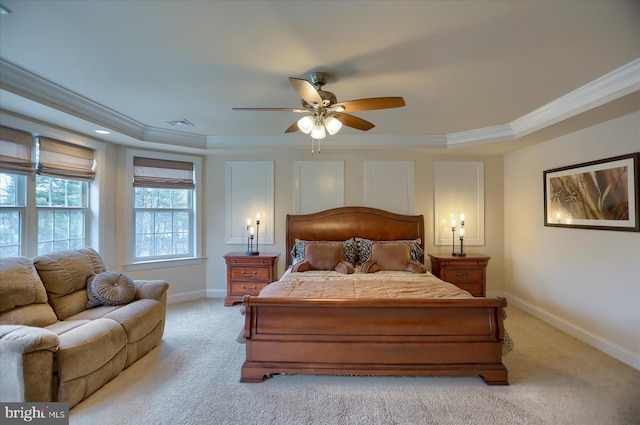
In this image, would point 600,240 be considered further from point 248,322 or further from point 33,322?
point 33,322

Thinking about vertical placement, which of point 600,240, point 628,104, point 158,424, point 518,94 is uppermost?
point 518,94

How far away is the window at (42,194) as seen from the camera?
9.06ft

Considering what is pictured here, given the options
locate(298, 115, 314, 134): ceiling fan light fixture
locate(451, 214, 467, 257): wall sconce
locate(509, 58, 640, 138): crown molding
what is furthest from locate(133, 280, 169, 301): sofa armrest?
locate(509, 58, 640, 138): crown molding

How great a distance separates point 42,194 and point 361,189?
393 cm

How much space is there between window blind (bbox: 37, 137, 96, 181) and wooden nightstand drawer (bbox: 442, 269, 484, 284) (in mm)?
4880

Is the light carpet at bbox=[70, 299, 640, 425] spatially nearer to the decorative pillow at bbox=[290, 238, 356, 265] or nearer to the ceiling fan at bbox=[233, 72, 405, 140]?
the decorative pillow at bbox=[290, 238, 356, 265]

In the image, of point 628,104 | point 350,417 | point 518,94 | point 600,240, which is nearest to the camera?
point 350,417

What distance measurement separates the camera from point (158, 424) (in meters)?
1.87

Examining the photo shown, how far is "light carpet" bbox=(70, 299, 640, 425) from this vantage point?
1928 millimetres

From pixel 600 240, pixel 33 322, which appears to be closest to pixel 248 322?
pixel 33 322

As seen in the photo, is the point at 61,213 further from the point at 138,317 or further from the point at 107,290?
the point at 138,317

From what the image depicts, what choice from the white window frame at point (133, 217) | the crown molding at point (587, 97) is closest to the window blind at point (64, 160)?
the white window frame at point (133, 217)

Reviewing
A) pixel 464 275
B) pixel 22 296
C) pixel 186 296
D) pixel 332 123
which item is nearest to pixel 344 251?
pixel 464 275

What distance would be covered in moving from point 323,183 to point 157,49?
9.51 feet
